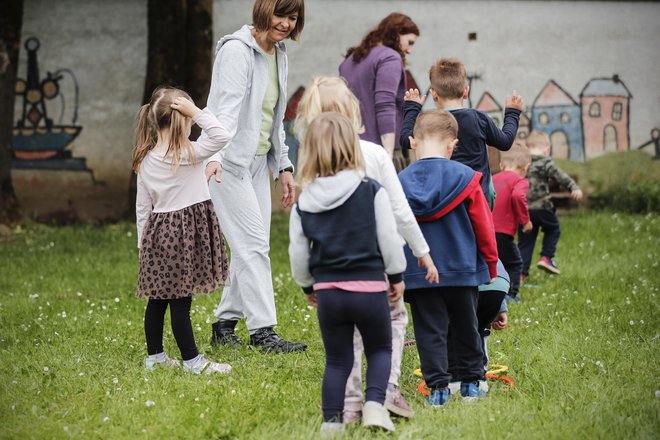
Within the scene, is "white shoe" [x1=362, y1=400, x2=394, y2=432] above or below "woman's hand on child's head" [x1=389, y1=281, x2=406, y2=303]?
below

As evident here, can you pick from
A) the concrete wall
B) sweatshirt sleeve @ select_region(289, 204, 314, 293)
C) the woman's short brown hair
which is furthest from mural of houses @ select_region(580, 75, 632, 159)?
sweatshirt sleeve @ select_region(289, 204, 314, 293)

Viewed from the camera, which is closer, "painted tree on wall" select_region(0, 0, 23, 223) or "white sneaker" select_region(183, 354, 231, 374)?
"white sneaker" select_region(183, 354, 231, 374)

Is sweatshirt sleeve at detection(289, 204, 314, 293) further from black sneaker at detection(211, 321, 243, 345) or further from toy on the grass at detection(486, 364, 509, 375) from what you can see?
black sneaker at detection(211, 321, 243, 345)

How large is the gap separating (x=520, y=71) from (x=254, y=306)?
392 inches

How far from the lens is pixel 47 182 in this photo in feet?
45.5

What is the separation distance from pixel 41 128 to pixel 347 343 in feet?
36.6

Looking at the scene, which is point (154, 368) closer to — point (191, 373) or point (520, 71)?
point (191, 373)

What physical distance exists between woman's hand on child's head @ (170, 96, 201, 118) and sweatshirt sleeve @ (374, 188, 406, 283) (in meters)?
1.53

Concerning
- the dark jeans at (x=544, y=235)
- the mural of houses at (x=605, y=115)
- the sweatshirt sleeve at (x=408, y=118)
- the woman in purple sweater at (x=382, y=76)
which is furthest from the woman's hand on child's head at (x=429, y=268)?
the mural of houses at (x=605, y=115)

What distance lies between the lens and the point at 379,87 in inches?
269

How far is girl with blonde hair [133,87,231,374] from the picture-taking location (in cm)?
503

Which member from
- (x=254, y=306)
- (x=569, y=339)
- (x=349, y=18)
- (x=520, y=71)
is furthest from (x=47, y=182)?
(x=569, y=339)

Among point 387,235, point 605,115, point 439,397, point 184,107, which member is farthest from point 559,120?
point 387,235

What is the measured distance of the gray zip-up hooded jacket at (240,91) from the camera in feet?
17.8
